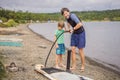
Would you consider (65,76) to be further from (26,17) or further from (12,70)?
(26,17)

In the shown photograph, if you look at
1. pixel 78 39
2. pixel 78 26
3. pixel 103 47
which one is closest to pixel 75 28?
pixel 78 26

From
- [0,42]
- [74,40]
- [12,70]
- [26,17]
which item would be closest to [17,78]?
[12,70]

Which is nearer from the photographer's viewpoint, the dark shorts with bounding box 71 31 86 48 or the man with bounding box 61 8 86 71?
the man with bounding box 61 8 86 71

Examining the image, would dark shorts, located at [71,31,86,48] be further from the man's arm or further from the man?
the man's arm

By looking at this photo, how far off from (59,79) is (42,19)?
191 meters

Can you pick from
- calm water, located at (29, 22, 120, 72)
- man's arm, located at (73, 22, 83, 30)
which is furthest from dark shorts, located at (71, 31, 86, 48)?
calm water, located at (29, 22, 120, 72)

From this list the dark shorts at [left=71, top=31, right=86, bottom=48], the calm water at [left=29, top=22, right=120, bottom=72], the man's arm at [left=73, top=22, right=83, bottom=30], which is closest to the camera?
the man's arm at [left=73, top=22, right=83, bottom=30]

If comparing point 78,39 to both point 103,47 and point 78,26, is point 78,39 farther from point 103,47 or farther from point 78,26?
point 103,47

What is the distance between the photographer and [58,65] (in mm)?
13172

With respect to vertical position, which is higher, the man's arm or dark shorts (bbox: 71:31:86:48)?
the man's arm

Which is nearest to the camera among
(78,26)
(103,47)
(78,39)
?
(78,26)

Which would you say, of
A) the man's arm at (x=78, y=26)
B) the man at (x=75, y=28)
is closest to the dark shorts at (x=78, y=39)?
the man at (x=75, y=28)

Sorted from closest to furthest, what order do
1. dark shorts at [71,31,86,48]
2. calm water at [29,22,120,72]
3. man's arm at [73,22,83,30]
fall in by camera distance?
1. man's arm at [73,22,83,30]
2. dark shorts at [71,31,86,48]
3. calm water at [29,22,120,72]

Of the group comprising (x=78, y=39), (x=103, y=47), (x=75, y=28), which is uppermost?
(x=75, y=28)
